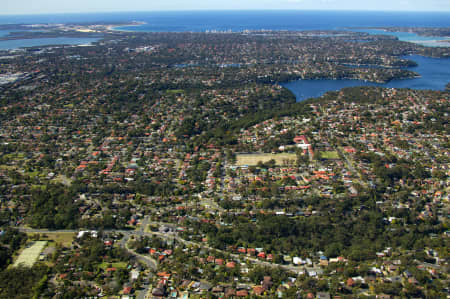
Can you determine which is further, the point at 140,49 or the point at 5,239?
the point at 140,49

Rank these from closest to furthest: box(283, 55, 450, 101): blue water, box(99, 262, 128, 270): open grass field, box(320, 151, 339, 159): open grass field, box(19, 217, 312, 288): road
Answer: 1. box(19, 217, 312, 288): road
2. box(99, 262, 128, 270): open grass field
3. box(320, 151, 339, 159): open grass field
4. box(283, 55, 450, 101): blue water

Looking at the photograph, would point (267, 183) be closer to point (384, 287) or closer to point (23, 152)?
point (384, 287)

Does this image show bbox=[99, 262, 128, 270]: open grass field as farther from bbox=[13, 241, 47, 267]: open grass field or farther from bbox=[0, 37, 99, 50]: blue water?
bbox=[0, 37, 99, 50]: blue water

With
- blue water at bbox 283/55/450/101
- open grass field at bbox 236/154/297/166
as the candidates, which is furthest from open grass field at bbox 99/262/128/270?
blue water at bbox 283/55/450/101

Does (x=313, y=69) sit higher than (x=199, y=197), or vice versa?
(x=313, y=69)

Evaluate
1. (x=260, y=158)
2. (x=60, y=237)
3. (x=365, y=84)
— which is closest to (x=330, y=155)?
(x=260, y=158)

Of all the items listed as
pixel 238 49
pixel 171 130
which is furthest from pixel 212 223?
pixel 238 49

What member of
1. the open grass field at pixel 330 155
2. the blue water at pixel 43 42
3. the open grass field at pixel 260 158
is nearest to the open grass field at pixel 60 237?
the open grass field at pixel 260 158
